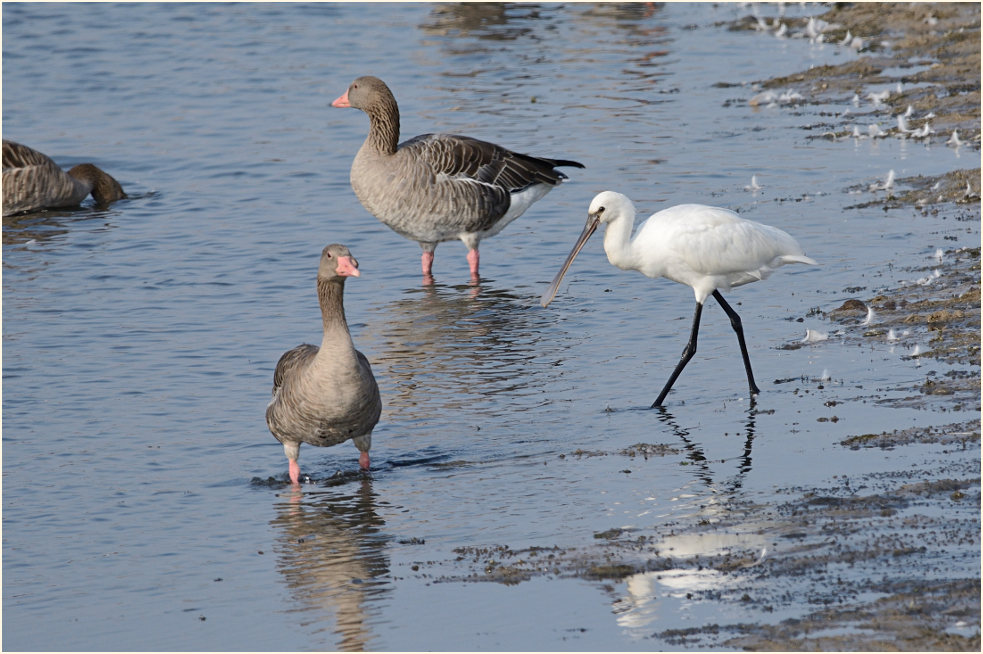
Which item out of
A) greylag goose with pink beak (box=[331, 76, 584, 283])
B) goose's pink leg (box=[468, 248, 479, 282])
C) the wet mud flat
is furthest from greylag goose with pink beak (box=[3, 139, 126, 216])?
the wet mud flat

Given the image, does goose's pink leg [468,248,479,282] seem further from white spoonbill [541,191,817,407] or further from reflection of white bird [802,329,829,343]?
reflection of white bird [802,329,829,343]

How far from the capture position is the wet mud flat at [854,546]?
18.0 ft

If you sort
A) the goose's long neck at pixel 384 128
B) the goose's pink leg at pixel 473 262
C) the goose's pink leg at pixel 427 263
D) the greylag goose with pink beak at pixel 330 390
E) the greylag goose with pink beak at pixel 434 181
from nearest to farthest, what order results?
the greylag goose with pink beak at pixel 330 390 < the greylag goose with pink beak at pixel 434 181 < the goose's long neck at pixel 384 128 < the goose's pink leg at pixel 473 262 < the goose's pink leg at pixel 427 263

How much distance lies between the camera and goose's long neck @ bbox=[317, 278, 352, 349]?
7879mm

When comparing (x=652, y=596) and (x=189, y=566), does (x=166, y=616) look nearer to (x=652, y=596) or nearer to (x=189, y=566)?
(x=189, y=566)

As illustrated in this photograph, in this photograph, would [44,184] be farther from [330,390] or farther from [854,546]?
[854,546]

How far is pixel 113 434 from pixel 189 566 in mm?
2442

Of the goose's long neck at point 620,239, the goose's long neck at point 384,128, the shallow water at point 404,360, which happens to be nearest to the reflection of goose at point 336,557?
the shallow water at point 404,360

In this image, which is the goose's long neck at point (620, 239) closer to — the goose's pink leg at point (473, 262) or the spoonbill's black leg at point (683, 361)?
the spoonbill's black leg at point (683, 361)

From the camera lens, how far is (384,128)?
43.5 ft

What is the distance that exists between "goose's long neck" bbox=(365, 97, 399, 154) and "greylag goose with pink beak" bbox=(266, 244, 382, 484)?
5173 mm

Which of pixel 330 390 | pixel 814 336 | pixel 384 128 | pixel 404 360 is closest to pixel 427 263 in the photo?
pixel 384 128

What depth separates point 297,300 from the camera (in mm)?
12453

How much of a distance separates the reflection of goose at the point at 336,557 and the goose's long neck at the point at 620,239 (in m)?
2.32
